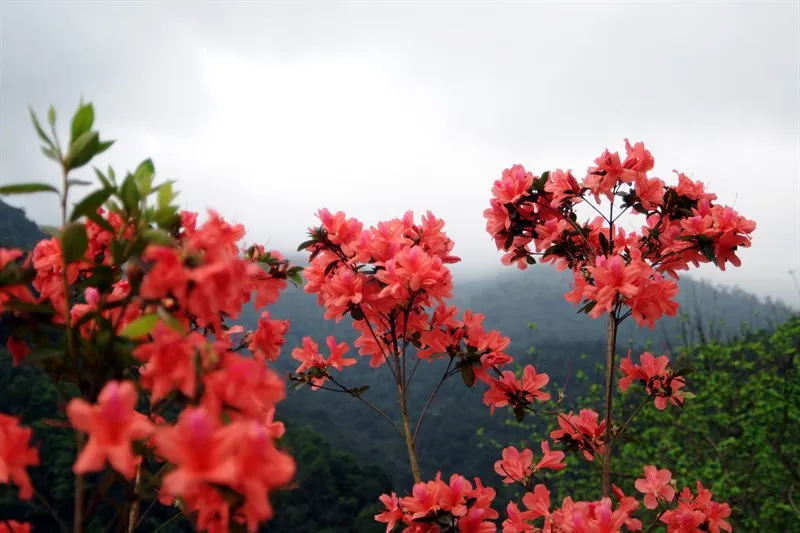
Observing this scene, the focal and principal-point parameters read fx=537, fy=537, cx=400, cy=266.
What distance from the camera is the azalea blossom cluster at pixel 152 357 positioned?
0.65m

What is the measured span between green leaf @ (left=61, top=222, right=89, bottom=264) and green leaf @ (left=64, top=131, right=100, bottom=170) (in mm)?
115

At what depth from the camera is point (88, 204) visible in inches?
33.1

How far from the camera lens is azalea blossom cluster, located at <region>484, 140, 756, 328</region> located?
1.77m

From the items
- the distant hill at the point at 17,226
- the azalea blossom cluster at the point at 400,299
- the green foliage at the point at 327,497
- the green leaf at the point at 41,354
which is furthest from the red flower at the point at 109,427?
the distant hill at the point at 17,226

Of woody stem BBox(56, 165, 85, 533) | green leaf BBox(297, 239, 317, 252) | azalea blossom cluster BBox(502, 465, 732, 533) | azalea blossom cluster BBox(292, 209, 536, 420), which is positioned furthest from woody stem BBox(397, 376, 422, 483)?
woody stem BBox(56, 165, 85, 533)

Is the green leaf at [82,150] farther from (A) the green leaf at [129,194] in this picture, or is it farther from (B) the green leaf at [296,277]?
(B) the green leaf at [296,277]

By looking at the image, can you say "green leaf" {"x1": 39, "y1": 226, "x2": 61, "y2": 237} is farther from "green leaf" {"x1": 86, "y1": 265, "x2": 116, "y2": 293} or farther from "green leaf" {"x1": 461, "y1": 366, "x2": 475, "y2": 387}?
"green leaf" {"x1": 461, "y1": 366, "x2": 475, "y2": 387}

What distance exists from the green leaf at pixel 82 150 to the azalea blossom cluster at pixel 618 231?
1.38 m

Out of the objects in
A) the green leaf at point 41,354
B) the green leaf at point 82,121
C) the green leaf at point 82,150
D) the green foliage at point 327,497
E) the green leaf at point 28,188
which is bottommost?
the green foliage at point 327,497

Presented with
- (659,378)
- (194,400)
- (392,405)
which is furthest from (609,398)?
(392,405)

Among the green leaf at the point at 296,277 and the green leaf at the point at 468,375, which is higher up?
the green leaf at the point at 296,277

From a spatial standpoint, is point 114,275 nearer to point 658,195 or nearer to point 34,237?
point 658,195

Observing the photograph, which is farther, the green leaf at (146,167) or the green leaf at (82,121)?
the green leaf at (146,167)

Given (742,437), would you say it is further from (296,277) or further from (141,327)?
(141,327)
